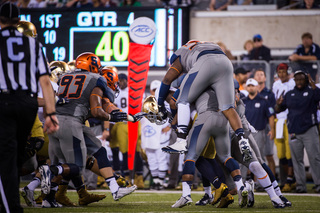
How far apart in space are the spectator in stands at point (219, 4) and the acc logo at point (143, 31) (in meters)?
3.84

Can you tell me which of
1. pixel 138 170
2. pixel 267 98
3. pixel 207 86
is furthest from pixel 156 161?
pixel 207 86

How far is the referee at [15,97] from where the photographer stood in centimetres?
425

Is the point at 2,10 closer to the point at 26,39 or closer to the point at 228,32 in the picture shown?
the point at 26,39

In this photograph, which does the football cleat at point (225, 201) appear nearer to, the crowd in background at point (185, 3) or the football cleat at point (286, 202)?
the football cleat at point (286, 202)

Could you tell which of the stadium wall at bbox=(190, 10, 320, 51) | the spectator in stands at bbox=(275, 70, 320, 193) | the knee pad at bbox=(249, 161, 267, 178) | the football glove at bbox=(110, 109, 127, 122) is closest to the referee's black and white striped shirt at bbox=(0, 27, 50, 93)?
the football glove at bbox=(110, 109, 127, 122)

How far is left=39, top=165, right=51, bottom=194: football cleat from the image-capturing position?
6246 mm

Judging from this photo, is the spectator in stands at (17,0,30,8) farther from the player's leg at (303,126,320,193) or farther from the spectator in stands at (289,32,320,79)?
the player's leg at (303,126,320,193)

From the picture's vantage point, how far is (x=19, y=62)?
4445 mm

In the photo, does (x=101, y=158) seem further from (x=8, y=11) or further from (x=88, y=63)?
(x=8, y=11)

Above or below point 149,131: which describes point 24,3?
above

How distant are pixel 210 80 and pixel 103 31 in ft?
20.9

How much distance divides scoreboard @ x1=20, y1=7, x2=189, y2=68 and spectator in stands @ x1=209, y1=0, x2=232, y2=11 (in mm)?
2318

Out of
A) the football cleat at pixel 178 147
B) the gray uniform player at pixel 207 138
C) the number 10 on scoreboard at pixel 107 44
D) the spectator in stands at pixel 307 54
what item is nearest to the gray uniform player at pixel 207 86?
the football cleat at pixel 178 147

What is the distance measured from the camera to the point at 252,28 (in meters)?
13.3
